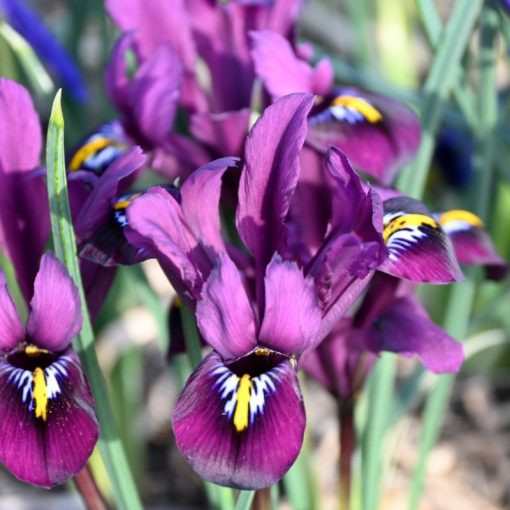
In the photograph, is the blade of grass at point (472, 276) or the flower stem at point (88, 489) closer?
the flower stem at point (88, 489)

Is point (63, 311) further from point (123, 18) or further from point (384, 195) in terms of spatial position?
point (123, 18)

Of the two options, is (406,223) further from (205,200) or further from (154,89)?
(154,89)

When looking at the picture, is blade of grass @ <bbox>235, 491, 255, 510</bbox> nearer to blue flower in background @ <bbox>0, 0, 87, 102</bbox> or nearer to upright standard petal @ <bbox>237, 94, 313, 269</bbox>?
upright standard petal @ <bbox>237, 94, 313, 269</bbox>

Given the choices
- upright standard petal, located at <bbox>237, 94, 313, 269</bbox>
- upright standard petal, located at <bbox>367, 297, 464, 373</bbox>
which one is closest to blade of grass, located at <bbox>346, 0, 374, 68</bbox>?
upright standard petal, located at <bbox>367, 297, 464, 373</bbox>

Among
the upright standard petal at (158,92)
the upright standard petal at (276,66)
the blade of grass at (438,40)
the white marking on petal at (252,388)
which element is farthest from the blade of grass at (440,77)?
the white marking on petal at (252,388)

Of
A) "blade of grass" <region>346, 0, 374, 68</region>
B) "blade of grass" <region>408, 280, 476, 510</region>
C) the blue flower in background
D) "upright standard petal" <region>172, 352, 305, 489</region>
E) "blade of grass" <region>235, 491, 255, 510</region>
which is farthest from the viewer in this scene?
"blade of grass" <region>346, 0, 374, 68</region>

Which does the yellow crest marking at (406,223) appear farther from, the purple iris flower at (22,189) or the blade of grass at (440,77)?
the purple iris flower at (22,189)

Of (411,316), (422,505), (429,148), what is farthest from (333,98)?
(422,505)
